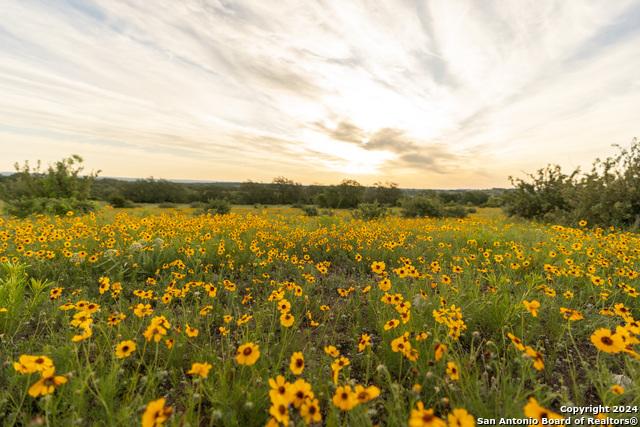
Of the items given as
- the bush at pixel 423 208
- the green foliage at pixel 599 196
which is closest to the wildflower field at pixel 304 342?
the green foliage at pixel 599 196

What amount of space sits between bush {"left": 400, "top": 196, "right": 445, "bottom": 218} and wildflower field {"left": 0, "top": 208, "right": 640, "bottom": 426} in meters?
11.6

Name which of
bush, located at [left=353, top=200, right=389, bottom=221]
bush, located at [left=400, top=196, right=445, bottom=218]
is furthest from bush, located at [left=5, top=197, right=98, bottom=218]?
bush, located at [left=400, top=196, right=445, bottom=218]

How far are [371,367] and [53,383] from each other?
7.19 ft

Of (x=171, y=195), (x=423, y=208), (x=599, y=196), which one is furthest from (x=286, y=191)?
(x=599, y=196)

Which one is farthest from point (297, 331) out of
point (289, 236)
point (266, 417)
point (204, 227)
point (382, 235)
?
A: point (204, 227)

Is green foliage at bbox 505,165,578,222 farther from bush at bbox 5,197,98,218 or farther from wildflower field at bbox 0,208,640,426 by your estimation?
bush at bbox 5,197,98,218

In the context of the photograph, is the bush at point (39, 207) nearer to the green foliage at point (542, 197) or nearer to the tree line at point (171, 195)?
the tree line at point (171, 195)

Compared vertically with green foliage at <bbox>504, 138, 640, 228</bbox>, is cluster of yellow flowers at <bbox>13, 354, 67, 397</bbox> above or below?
below

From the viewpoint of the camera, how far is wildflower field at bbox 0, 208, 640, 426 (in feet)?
5.19

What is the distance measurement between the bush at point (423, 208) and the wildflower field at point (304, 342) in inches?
456

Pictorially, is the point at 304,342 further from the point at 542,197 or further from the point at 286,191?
the point at 286,191

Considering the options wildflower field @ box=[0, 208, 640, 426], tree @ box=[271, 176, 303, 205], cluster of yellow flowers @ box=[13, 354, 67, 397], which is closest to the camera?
cluster of yellow flowers @ box=[13, 354, 67, 397]

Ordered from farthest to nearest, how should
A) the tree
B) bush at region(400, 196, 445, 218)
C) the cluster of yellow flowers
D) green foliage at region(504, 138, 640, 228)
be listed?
1. the tree
2. bush at region(400, 196, 445, 218)
3. green foliage at region(504, 138, 640, 228)
4. the cluster of yellow flowers

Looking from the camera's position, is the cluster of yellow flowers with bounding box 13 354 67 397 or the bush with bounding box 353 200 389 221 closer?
the cluster of yellow flowers with bounding box 13 354 67 397
